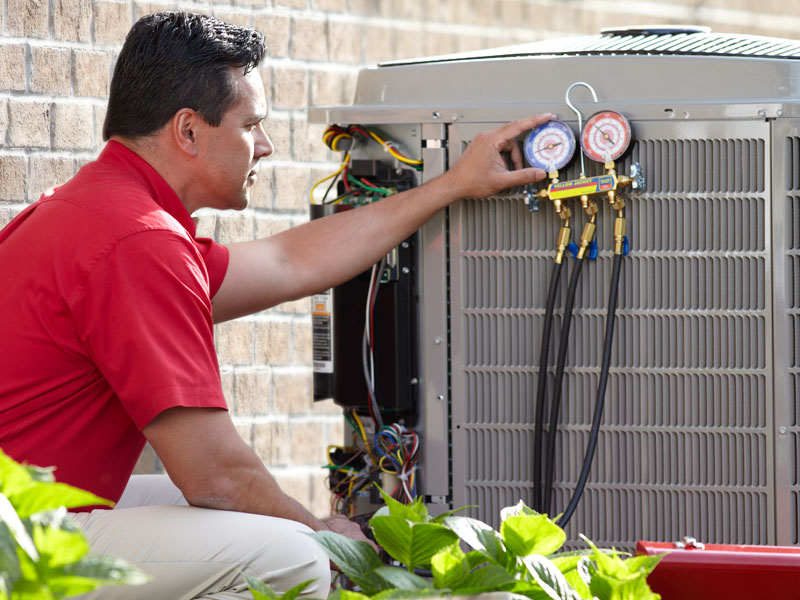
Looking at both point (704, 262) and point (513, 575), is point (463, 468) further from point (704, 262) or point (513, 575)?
point (513, 575)

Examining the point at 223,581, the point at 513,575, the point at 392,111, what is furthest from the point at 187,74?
the point at 513,575

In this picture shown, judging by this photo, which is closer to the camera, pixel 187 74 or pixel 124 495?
pixel 187 74

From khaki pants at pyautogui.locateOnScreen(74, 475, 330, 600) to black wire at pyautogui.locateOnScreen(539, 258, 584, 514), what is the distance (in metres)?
0.69

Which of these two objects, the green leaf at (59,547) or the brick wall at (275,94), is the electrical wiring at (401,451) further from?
the green leaf at (59,547)

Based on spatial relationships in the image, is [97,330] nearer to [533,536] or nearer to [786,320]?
[533,536]

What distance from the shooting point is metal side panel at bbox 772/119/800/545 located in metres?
2.25

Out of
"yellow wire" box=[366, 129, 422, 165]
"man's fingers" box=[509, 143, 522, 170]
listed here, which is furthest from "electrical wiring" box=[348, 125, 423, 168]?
"man's fingers" box=[509, 143, 522, 170]

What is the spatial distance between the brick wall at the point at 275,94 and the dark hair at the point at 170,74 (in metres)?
0.78

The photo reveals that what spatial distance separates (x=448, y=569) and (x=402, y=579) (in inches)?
2.0

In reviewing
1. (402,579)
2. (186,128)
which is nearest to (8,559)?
(402,579)

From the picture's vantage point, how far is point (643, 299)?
7.64ft

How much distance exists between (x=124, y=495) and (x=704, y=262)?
4.62ft

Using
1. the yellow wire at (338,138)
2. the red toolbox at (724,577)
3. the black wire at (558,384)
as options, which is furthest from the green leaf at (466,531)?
the yellow wire at (338,138)

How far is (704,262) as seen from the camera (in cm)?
231
